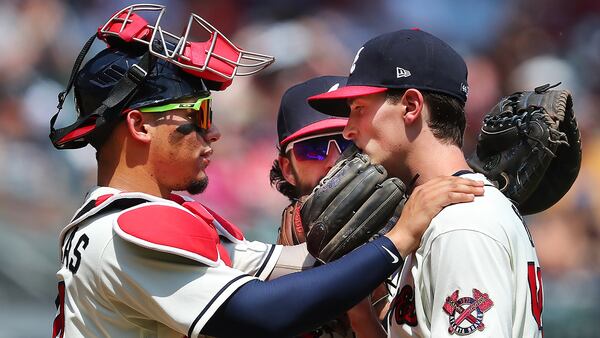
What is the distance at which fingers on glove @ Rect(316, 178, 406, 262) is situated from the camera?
2.86 m

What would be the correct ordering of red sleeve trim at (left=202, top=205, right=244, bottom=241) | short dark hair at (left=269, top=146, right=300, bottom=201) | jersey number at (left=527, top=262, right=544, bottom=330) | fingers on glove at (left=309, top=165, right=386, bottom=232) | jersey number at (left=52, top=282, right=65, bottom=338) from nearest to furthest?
jersey number at (left=527, top=262, right=544, bottom=330), fingers on glove at (left=309, top=165, right=386, bottom=232), jersey number at (left=52, top=282, right=65, bottom=338), red sleeve trim at (left=202, top=205, right=244, bottom=241), short dark hair at (left=269, top=146, right=300, bottom=201)

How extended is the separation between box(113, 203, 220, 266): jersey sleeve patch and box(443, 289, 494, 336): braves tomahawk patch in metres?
0.79

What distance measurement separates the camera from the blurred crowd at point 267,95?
7.06 m

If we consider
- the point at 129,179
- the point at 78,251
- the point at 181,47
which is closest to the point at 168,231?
the point at 78,251

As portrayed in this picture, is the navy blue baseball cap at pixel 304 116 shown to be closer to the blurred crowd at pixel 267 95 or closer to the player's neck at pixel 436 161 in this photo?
the player's neck at pixel 436 161

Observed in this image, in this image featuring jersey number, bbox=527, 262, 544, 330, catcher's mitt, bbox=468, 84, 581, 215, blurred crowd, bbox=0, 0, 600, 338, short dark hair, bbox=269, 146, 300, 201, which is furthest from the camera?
blurred crowd, bbox=0, 0, 600, 338

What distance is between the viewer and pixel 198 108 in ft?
10.5

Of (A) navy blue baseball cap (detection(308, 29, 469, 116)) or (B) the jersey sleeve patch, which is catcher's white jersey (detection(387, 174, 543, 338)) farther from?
(B) the jersey sleeve patch

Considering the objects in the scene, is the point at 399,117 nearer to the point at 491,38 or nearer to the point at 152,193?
the point at 152,193

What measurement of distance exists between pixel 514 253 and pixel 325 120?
1.39 m

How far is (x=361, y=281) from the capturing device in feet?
8.98

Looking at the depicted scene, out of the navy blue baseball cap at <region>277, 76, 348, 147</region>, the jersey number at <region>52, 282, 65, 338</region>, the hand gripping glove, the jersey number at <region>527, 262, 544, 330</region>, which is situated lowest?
the jersey number at <region>52, 282, 65, 338</region>

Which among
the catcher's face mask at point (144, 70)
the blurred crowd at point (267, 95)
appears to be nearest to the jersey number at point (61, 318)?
the catcher's face mask at point (144, 70)

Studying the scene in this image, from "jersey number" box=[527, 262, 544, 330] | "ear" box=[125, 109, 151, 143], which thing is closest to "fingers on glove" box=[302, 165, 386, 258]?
"jersey number" box=[527, 262, 544, 330]
